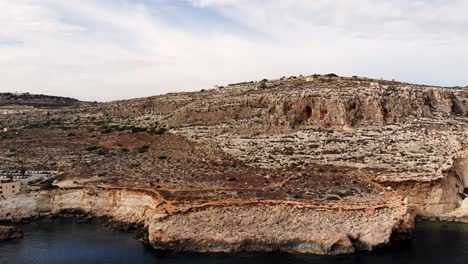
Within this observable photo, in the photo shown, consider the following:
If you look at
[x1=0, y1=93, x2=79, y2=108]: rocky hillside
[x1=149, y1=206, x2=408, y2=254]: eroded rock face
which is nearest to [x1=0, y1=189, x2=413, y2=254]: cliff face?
[x1=149, y1=206, x2=408, y2=254]: eroded rock face

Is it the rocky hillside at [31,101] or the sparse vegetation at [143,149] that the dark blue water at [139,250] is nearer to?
the sparse vegetation at [143,149]

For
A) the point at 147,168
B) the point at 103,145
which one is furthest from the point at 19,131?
the point at 147,168

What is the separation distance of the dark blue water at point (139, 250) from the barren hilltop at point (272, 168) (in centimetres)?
134

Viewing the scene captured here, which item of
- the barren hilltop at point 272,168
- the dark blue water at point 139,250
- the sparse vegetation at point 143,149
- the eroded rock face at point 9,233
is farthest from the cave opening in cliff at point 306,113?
the eroded rock face at point 9,233

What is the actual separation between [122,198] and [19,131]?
123 ft

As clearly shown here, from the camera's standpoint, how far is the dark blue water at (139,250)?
39.2 metres

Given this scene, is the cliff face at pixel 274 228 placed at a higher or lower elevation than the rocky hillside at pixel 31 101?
lower

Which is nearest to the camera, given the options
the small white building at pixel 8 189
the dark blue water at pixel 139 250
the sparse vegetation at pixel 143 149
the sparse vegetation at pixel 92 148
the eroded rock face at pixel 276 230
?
the dark blue water at pixel 139 250

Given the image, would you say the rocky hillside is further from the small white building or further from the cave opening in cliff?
the cave opening in cliff

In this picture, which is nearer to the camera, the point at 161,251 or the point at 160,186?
the point at 161,251

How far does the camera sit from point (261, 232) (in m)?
41.4

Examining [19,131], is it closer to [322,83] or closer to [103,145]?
[103,145]

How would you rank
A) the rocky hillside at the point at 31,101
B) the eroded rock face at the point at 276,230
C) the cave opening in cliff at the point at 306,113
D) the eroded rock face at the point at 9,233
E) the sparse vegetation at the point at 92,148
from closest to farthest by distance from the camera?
the eroded rock face at the point at 276,230 → the eroded rock face at the point at 9,233 → the cave opening in cliff at the point at 306,113 → the sparse vegetation at the point at 92,148 → the rocky hillside at the point at 31,101

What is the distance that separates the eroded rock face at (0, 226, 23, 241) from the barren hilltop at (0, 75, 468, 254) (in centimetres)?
581
